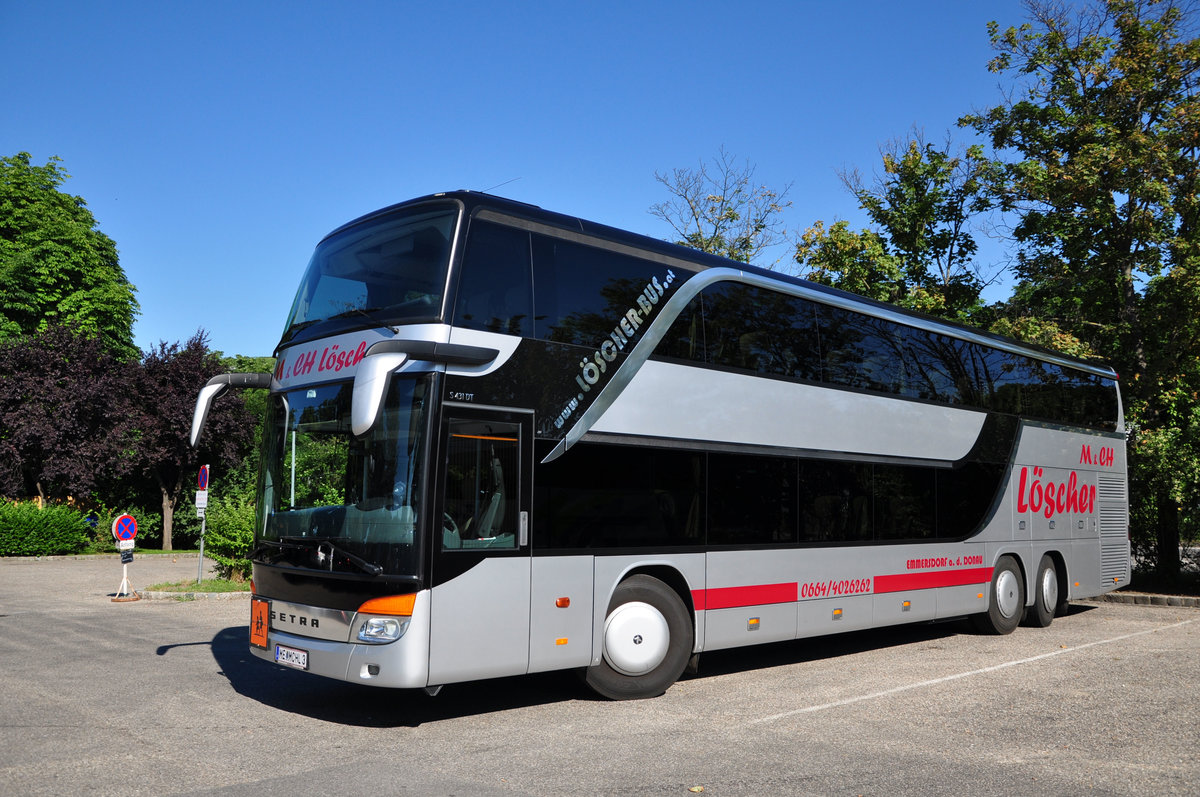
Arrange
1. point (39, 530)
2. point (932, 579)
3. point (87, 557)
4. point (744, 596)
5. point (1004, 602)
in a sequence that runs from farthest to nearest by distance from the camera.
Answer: point (87, 557) → point (39, 530) → point (1004, 602) → point (932, 579) → point (744, 596)

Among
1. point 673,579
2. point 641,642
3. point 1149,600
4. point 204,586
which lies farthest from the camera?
point 204,586

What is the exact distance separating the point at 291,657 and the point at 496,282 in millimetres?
3438

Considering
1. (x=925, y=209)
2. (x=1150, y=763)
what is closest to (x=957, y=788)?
(x=1150, y=763)

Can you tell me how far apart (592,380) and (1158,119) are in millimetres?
18040

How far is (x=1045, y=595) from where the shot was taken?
14641 mm

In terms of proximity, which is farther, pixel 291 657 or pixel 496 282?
pixel 496 282

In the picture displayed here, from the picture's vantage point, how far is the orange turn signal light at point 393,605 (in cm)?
684

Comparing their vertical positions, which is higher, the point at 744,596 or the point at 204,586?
the point at 744,596

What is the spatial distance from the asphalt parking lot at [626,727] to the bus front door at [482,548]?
24.7 inches

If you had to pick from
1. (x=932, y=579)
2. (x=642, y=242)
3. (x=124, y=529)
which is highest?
(x=642, y=242)

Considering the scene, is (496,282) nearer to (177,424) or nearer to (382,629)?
(382,629)

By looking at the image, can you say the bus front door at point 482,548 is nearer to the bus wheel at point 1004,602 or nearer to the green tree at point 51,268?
the bus wheel at point 1004,602

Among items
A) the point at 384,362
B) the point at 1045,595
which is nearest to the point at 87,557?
the point at 1045,595

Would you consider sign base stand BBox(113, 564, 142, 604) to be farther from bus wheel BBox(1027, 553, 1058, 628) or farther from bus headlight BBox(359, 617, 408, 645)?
bus wheel BBox(1027, 553, 1058, 628)
